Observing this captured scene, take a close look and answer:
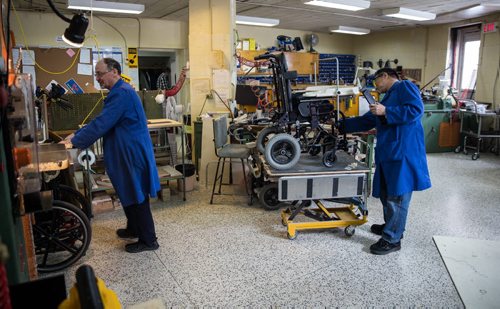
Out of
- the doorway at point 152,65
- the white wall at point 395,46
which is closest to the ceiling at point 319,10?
the white wall at point 395,46

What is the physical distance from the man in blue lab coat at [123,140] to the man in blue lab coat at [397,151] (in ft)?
5.84

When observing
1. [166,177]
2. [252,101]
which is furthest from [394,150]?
[252,101]

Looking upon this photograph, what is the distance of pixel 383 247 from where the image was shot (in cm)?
309

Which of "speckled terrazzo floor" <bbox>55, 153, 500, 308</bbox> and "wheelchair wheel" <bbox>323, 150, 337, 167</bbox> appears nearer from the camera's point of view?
"speckled terrazzo floor" <bbox>55, 153, 500, 308</bbox>

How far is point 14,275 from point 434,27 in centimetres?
907

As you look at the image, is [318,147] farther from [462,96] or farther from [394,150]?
[462,96]

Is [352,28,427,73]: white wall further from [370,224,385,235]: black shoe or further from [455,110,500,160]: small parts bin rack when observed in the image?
[370,224,385,235]: black shoe

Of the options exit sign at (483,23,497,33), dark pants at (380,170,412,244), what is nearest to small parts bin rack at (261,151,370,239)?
dark pants at (380,170,412,244)

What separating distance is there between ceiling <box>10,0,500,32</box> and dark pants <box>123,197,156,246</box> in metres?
3.98

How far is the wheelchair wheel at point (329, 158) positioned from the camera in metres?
3.28

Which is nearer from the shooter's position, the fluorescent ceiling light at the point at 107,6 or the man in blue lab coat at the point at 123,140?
the man in blue lab coat at the point at 123,140

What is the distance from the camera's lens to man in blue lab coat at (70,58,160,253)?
2.85m

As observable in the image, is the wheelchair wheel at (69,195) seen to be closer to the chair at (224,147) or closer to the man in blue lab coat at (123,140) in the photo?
the man in blue lab coat at (123,140)

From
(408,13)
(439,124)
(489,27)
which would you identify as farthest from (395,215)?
(489,27)
